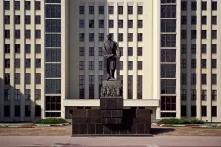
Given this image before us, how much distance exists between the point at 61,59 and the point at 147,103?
13422 mm

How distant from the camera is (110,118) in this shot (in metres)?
39.8

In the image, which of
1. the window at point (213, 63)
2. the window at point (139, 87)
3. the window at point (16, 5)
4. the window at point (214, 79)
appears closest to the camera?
the window at point (213, 63)

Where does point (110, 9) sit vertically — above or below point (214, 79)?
above

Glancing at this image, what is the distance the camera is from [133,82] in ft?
244

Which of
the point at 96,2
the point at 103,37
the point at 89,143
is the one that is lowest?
the point at 89,143

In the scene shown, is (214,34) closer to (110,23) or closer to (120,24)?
(120,24)

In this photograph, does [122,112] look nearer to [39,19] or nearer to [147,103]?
[147,103]

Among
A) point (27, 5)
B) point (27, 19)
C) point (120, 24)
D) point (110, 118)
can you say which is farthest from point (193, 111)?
point (110, 118)

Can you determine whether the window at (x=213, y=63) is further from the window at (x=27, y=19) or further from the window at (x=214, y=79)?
the window at (x=27, y=19)

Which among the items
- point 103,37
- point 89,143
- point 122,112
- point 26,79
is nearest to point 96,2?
point 103,37

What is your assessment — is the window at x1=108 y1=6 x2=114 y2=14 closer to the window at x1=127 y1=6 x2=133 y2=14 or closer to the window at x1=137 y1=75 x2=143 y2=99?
the window at x1=127 y1=6 x2=133 y2=14

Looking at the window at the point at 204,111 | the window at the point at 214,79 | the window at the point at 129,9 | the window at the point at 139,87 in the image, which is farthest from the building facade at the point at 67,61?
the window at the point at 129,9

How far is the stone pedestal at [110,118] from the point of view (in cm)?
3984

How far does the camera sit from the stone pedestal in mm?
39844
